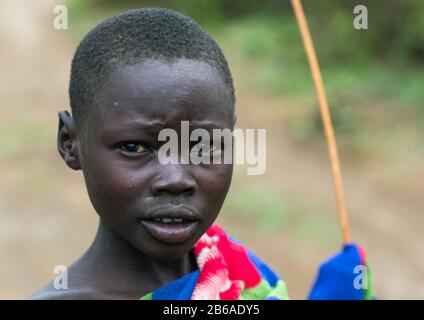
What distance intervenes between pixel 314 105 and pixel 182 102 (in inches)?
178

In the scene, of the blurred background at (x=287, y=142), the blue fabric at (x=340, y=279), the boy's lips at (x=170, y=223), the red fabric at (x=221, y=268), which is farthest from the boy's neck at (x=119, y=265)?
the blurred background at (x=287, y=142)

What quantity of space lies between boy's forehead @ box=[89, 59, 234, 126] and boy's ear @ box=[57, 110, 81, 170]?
13cm

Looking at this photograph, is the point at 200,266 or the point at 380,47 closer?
the point at 200,266

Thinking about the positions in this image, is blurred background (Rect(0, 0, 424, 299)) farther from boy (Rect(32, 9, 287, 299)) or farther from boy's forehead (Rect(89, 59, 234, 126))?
boy's forehead (Rect(89, 59, 234, 126))

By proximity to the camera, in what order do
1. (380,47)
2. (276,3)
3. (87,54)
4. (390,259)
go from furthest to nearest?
(276,3) < (380,47) < (390,259) < (87,54)

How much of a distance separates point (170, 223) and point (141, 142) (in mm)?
170

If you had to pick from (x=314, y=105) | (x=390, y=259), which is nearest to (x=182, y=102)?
(x=390, y=259)

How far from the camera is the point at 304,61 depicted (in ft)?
21.8

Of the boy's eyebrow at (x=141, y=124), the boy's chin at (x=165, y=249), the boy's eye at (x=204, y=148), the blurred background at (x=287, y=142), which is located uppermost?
the blurred background at (x=287, y=142)

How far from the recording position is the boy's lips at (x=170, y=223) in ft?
4.90

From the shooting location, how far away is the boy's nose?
1470 mm

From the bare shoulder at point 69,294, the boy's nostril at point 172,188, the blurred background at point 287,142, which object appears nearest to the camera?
the boy's nostril at point 172,188

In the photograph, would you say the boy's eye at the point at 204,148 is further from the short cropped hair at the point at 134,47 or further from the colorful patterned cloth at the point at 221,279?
the colorful patterned cloth at the point at 221,279

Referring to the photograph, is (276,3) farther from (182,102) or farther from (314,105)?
(182,102)
